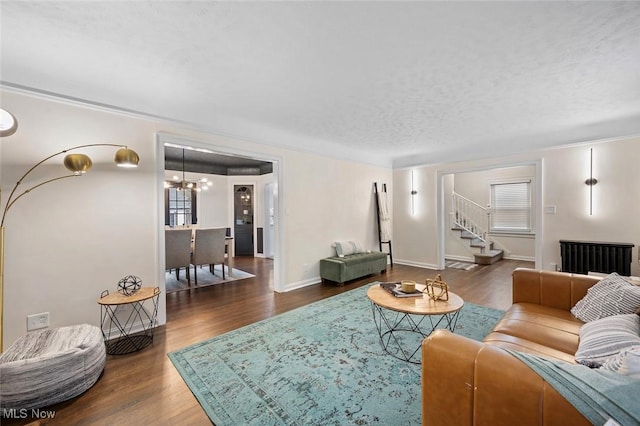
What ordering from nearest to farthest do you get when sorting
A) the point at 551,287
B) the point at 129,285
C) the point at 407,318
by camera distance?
the point at 551,287, the point at 129,285, the point at 407,318

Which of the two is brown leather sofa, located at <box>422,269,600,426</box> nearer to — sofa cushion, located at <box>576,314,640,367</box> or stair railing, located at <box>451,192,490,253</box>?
sofa cushion, located at <box>576,314,640,367</box>

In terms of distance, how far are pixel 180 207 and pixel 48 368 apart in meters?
6.09

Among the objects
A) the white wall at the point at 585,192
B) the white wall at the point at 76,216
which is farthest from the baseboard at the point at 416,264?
the white wall at the point at 76,216

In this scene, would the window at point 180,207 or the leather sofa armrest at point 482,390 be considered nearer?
the leather sofa armrest at point 482,390

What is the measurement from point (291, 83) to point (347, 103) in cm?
81

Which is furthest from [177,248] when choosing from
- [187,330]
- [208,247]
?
[187,330]

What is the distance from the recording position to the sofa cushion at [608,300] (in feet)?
5.79

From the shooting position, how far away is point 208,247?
4.98 m

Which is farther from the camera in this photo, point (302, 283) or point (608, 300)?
point (302, 283)

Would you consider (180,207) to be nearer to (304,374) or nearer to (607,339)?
(304,374)

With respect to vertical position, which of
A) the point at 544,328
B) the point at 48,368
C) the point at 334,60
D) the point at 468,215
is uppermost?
the point at 334,60

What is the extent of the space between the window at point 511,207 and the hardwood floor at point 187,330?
1842 millimetres

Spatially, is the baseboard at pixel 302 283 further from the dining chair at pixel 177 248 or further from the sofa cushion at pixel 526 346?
the sofa cushion at pixel 526 346

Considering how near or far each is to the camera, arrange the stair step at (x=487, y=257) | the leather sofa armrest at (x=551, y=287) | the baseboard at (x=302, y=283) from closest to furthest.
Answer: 1. the leather sofa armrest at (x=551, y=287)
2. the baseboard at (x=302, y=283)
3. the stair step at (x=487, y=257)
